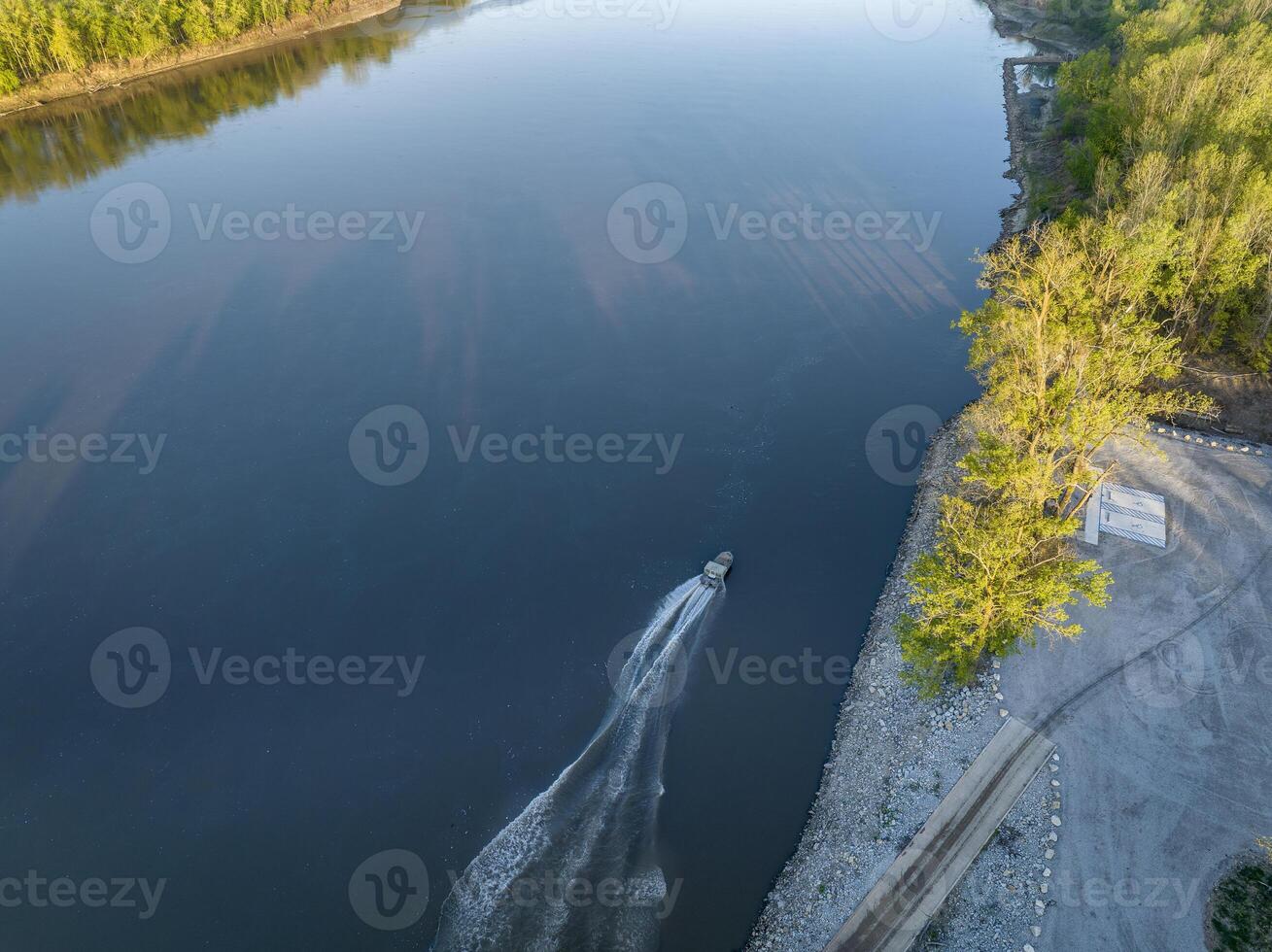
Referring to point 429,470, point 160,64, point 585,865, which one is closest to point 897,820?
point 585,865

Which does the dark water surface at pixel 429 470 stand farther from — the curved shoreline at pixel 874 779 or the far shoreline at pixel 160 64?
the far shoreline at pixel 160 64

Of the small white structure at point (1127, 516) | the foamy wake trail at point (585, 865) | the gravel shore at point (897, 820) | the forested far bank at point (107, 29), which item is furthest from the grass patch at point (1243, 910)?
the forested far bank at point (107, 29)

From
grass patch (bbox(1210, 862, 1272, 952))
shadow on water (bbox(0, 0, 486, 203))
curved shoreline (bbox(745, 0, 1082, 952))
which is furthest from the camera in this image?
shadow on water (bbox(0, 0, 486, 203))

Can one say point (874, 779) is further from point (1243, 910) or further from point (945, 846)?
point (1243, 910)

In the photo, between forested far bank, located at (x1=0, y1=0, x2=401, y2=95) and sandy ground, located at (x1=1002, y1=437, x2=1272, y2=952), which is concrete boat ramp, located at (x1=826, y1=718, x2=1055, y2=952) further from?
forested far bank, located at (x1=0, y1=0, x2=401, y2=95)

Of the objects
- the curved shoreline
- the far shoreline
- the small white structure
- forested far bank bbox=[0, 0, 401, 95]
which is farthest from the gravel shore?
forested far bank bbox=[0, 0, 401, 95]
